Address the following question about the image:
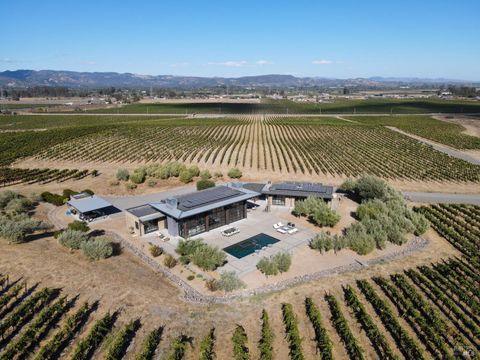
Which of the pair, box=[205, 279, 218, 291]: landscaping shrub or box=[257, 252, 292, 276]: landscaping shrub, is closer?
box=[205, 279, 218, 291]: landscaping shrub

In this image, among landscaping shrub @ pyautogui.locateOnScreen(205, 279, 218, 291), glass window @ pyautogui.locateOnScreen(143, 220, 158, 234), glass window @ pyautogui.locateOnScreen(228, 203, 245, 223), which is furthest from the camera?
glass window @ pyautogui.locateOnScreen(228, 203, 245, 223)

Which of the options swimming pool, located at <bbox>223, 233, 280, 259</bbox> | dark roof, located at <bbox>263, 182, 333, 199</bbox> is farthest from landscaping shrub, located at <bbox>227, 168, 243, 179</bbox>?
swimming pool, located at <bbox>223, 233, 280, 259</bbox>

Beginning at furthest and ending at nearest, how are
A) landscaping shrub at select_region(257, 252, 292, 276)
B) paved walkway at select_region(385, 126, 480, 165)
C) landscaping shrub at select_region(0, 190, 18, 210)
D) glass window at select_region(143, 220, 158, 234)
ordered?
1. paved walkway at select_region(385, 126, 480, 165)
2. landscaping shrub at select_region(0, 190, 18, 210)
3. glass window at select_region(143, 220, 158, 234)
4. landscaping shrub at select_region(257, 252, 292, 276)

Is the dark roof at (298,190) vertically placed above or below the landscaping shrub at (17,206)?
above

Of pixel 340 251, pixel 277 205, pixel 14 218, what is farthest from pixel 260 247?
pixel 14 218

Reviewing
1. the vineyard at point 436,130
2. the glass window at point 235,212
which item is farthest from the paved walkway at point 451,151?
the glass window at point 235,212

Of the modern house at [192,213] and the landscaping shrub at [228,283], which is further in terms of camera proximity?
the modern house at [192,213]

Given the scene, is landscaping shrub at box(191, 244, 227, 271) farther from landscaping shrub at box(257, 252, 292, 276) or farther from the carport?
the carport

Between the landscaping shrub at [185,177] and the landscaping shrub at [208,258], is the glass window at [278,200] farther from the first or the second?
the landscaping shrub at [208,258]
